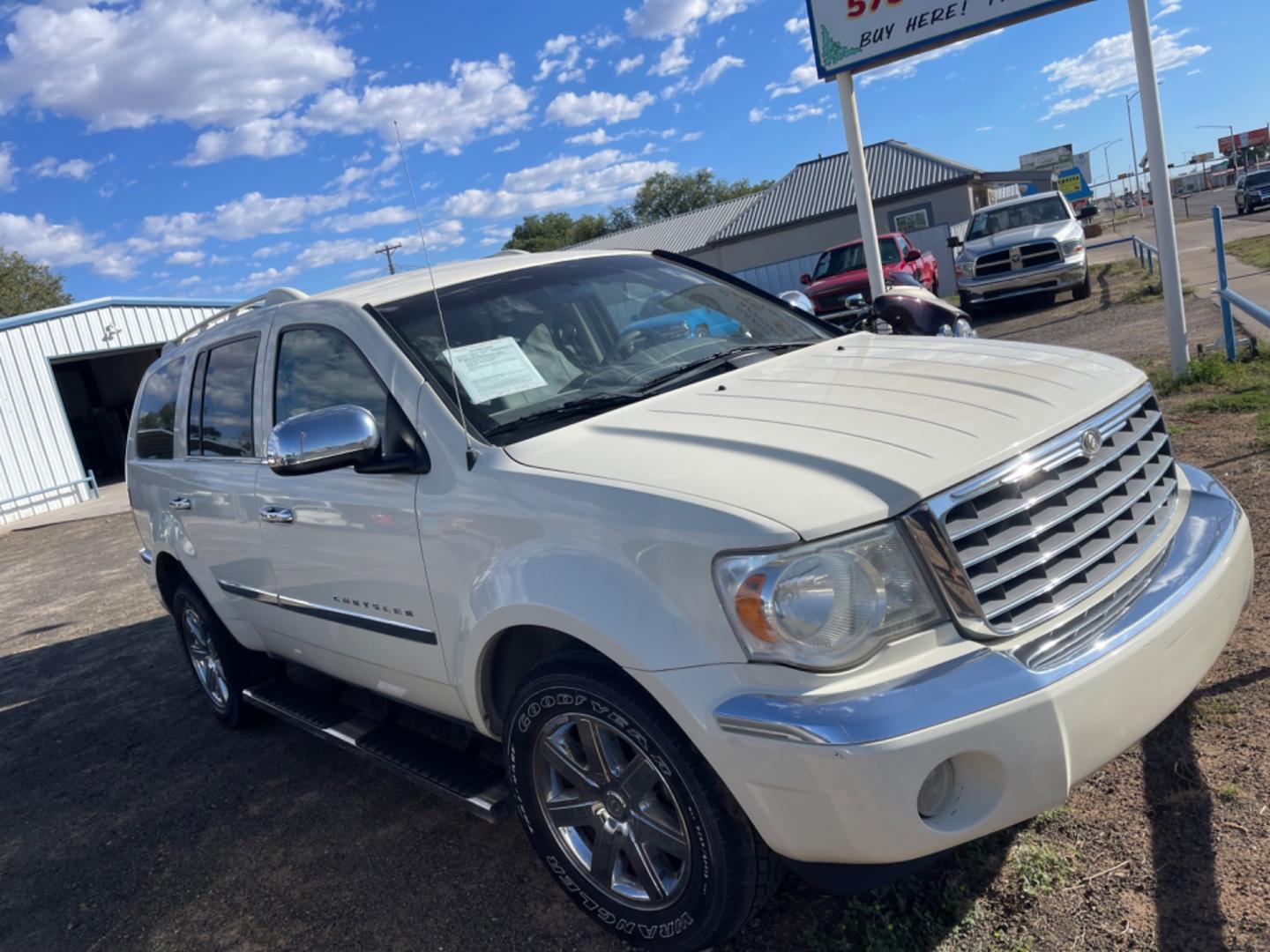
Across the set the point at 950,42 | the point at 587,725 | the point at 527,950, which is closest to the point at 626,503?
the point at 587,725

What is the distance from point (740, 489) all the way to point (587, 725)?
0.80 metres

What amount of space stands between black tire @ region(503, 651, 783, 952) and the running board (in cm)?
20

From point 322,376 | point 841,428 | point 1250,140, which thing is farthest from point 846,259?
point 1250,140

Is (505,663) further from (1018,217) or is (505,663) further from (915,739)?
(1018,217)

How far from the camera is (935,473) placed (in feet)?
7.14

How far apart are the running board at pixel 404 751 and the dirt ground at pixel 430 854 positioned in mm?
359

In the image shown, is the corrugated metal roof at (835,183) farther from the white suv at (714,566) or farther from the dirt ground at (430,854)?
the white suv at (714,566)

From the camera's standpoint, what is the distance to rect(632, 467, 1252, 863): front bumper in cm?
198

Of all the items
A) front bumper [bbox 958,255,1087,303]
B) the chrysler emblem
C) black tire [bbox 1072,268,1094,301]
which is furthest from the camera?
black tire [bbox 1072,268,1094,301]

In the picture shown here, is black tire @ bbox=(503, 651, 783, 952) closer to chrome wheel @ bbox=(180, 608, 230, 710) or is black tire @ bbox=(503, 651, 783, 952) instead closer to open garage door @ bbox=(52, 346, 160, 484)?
chrome wheel @ bbox=(180, 608, 230, 710)

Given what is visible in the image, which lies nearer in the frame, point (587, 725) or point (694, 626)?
point (694, 626)

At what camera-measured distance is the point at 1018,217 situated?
1748 centimetres

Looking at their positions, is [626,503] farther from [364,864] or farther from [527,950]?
[364,864]

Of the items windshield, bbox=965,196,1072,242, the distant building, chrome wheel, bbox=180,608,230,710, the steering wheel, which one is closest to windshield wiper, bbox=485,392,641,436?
the steering wheel
